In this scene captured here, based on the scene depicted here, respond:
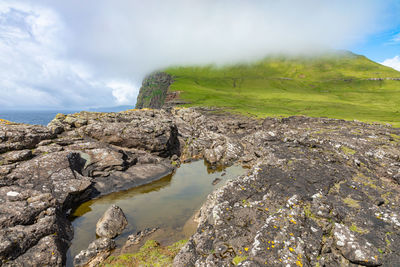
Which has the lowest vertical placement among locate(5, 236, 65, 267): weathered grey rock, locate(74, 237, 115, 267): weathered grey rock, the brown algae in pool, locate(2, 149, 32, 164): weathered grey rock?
the brown algae in pool

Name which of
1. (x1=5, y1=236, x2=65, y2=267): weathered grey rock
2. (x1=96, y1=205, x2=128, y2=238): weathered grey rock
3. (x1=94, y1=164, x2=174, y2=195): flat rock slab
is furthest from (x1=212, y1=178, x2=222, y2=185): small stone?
(x1=5, y1=236, x2=65, y2=267): weathered grey rock

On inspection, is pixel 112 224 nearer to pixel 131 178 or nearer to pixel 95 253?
pixel 95 253

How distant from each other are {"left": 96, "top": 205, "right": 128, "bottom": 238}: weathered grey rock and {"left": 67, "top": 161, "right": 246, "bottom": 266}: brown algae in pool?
0.72 metres

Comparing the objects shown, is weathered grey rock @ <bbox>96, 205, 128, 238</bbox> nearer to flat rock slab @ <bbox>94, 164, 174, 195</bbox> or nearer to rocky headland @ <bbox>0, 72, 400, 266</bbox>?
rocky headland @ <bbox>0, 72, 400, 266</bbox>

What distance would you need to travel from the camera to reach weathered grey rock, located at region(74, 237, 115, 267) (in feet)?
60.0

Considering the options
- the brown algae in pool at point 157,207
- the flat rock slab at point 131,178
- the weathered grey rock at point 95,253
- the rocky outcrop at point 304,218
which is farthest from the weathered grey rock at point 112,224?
the flat rock slab at point 131,178

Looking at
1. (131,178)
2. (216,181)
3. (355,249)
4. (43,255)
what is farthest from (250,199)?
(131,178)

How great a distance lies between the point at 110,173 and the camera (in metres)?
37.5

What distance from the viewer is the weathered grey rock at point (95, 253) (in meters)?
18.3

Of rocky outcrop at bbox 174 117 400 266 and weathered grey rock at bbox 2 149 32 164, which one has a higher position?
weathered grey rock at bbox 2 149 32 164

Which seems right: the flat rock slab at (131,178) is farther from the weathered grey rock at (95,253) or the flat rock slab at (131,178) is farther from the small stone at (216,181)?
the weathered grey rock at (95,253)

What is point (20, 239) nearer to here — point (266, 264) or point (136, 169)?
point (266, 264)

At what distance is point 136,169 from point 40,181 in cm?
1610

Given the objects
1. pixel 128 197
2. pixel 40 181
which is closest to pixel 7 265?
pixel 40 181
